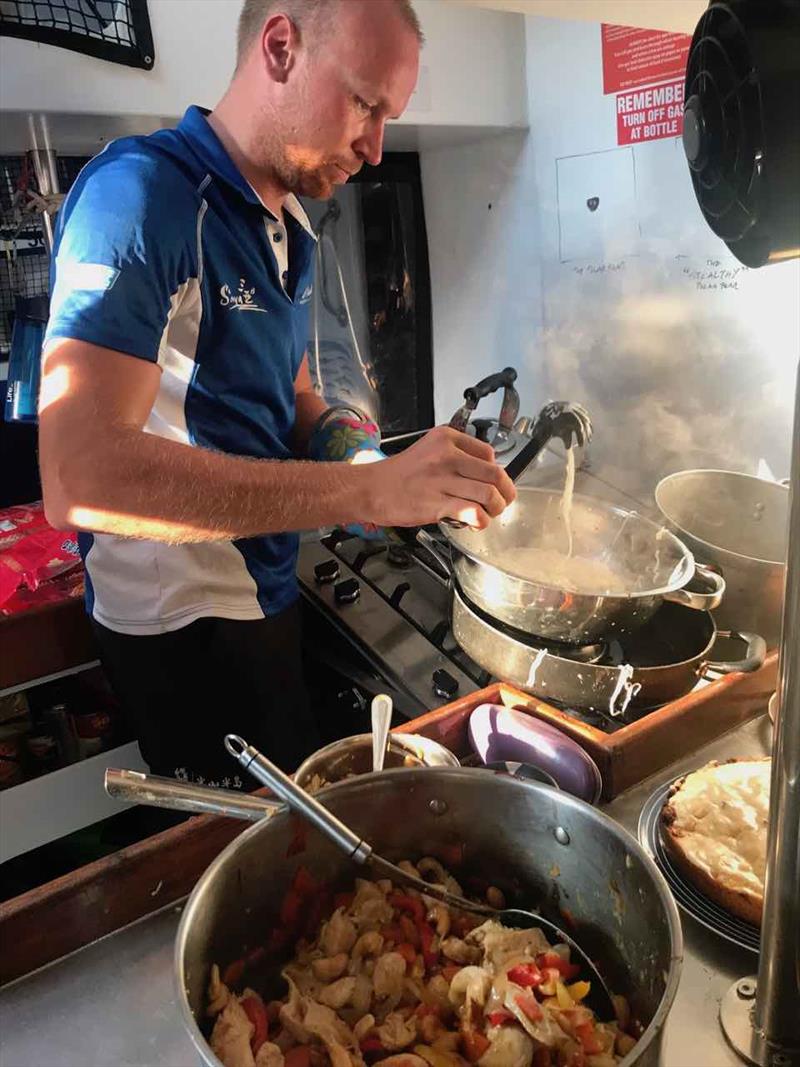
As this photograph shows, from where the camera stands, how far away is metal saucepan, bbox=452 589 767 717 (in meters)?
0.94

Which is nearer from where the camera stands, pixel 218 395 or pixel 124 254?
pixel 124 254

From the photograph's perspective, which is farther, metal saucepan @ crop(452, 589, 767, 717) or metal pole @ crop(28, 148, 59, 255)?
metal pole @ crop(28, 148, 59, 255)

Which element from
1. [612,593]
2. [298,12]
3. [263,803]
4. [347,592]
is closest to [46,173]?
[298,12]

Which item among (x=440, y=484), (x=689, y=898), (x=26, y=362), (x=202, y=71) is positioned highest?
(x=202, y=71)

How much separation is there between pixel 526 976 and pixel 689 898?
204 millimetres

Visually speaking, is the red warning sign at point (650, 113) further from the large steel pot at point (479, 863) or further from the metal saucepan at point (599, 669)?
the large steel pot at point (479, 863)

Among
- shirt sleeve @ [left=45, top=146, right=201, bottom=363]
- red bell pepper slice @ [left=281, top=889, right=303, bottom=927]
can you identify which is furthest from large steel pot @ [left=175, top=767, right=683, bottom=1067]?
shirt sleeve @ [left=45, top=146, right=201, bottom=363]

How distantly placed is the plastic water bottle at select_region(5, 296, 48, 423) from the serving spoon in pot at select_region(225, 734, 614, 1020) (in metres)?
1.24

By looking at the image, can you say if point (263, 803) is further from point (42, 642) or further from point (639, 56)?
point (639, 56)

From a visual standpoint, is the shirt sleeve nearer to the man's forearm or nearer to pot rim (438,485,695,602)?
the man's forearm

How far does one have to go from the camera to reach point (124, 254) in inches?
35.1

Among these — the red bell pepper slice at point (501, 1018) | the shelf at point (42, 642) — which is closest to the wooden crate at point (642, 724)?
the red bell pepper slice at point (501, 1018)

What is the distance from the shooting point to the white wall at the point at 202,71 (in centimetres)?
Result: 132

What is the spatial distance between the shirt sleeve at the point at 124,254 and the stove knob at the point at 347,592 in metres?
0.70
